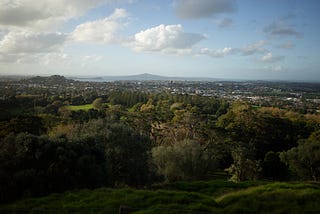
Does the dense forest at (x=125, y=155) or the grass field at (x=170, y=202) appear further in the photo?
the dense forest at (x=125, y=155)

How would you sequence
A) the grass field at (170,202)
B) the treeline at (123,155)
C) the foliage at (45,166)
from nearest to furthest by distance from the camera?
1. the grass field at (170,202)
2. the foliage at (45,166)
3. the treeline at (123,155)

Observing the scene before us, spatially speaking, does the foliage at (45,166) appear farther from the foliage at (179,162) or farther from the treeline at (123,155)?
the foliage at (179,162)

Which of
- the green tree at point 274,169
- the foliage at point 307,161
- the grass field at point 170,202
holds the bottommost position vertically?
the green tree at point 274,169

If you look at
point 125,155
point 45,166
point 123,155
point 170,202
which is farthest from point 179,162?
point 45,166

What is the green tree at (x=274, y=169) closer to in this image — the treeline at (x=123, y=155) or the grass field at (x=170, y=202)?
the treeline at (x=123, y=155)

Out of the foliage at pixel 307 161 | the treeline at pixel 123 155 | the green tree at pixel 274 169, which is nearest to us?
the treeline at pixel 123 155

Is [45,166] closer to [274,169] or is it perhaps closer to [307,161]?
[307,161]

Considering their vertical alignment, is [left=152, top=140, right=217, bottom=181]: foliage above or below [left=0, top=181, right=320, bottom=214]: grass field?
below

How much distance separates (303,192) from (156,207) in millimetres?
6225

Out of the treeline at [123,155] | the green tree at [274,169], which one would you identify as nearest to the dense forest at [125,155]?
the treeline at [123,155]

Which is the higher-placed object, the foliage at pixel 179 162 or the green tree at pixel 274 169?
the foliage at pixel 179 162

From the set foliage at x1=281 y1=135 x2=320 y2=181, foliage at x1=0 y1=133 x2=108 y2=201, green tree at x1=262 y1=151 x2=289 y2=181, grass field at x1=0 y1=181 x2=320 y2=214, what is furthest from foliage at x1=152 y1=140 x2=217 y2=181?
green tree at x1=262 y1=151 x2=289 y2=181

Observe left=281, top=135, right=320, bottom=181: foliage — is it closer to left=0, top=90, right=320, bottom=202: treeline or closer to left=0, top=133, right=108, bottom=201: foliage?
left=0, top=90, right=320, bottom=202: treeline

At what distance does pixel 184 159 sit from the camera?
2095 centimetres
